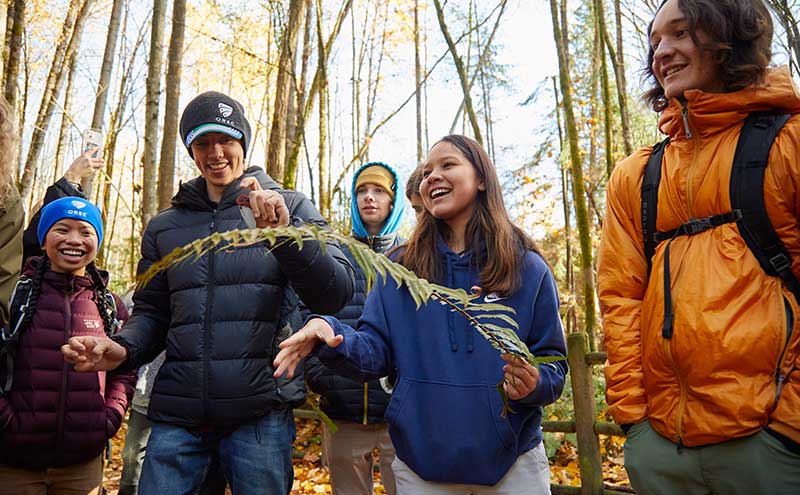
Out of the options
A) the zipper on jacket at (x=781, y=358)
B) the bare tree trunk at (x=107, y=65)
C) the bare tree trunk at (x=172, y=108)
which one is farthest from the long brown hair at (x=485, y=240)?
the bare tree trunk at (x=107, y=65)

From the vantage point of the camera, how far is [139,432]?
3.88 m

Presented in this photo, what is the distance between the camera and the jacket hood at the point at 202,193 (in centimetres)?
248

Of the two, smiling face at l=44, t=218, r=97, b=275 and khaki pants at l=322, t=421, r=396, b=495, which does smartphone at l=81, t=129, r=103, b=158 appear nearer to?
smiling face at l=44, t=218, r=97, b=275

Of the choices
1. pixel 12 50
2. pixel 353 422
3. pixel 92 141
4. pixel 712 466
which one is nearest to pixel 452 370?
pixel 712 466

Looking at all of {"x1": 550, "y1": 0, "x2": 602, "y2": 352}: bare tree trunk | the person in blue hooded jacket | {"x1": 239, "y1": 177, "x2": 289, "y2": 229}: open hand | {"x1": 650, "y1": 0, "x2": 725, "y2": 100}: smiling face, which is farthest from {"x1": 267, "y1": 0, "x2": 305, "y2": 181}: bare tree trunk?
{"x1": 650, "y1": 0, "x2": 725, "y2": 100}: smiling face

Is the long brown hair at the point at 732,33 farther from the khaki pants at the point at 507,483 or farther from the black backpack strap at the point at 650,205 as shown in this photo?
the khaki pants at the point at 507,483

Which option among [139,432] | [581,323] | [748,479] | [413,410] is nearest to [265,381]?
[413,410]

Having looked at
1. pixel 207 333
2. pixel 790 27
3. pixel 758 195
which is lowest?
pixel 207 333

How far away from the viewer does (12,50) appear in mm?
4820

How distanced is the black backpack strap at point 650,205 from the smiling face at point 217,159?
166cm

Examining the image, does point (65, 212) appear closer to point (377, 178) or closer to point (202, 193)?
point (202, 193)

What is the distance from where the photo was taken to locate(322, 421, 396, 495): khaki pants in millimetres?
3459

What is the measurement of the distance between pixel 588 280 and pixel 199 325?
17.3ft

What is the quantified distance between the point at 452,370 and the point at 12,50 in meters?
4.81
